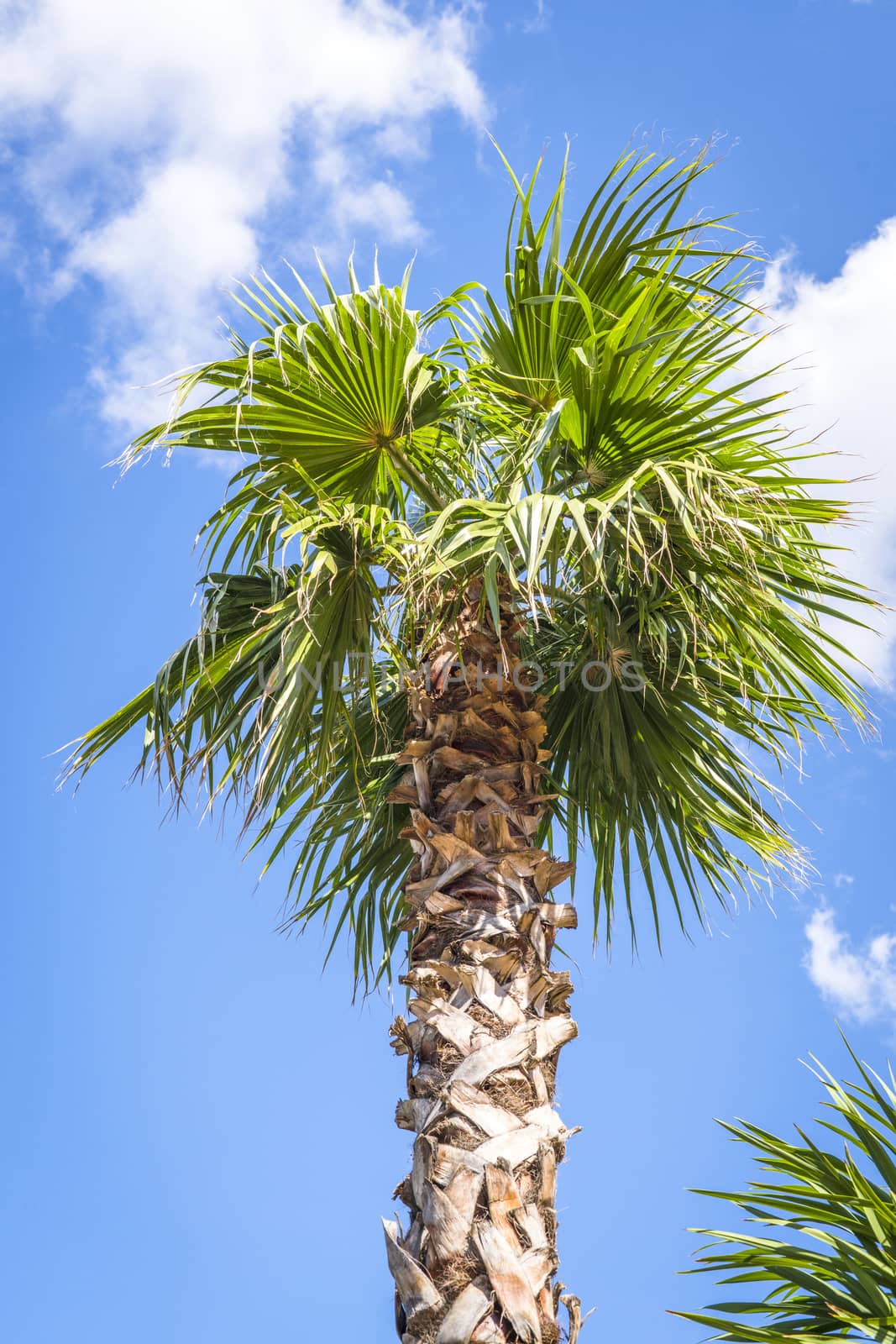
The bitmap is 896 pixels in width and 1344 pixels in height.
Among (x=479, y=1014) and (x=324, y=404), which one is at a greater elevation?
(x=324, y=404)

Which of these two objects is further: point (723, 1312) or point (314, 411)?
point (314, 411)

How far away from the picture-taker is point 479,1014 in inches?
171

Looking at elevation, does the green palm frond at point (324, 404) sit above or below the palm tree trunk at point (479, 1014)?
above


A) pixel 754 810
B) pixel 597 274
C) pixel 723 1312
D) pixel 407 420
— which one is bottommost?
pixel 723 1312

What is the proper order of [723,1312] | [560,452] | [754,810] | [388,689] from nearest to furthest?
[723,1312] → [560,452] → [754,810] → [388,689]

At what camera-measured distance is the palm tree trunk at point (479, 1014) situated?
3926 mm

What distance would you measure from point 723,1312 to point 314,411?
12.1ft

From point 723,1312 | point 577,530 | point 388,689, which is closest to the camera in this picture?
point 723,1312

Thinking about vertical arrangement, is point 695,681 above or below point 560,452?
below

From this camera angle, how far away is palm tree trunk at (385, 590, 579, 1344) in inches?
155

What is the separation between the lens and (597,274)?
5.43 meters

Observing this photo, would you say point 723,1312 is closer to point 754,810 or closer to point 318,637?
point 754,810

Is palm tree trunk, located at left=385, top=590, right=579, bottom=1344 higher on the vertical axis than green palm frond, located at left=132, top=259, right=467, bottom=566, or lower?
lower

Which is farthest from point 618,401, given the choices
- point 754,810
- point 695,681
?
point 754,810
